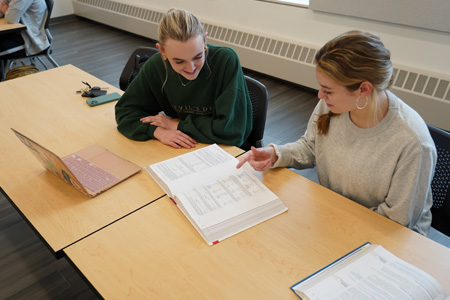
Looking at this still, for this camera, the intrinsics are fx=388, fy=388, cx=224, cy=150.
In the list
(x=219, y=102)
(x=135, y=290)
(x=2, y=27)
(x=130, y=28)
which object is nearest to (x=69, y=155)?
(x=219, y=102)

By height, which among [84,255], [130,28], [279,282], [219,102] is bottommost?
[130,28]

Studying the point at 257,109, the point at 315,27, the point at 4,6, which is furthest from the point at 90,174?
the point at 4,6

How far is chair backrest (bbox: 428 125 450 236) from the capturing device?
1298mm

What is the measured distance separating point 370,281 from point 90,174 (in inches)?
40.7

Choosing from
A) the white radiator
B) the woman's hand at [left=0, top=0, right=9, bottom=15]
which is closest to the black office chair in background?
the white radiator

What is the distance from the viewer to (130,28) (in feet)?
18.2

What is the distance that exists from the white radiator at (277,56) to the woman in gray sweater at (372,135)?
179 centimetres

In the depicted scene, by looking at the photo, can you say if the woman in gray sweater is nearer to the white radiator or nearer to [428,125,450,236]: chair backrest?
[428,125,450,236]: chair backrest

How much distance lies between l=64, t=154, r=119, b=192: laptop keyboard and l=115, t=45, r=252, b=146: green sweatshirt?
0.25 metres

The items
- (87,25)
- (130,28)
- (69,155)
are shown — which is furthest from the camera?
(87,25)

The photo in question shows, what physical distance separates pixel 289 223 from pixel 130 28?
5004mm

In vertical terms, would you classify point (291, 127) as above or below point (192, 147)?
below

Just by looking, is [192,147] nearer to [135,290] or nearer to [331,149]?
[331,149]

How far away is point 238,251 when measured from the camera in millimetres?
1123
